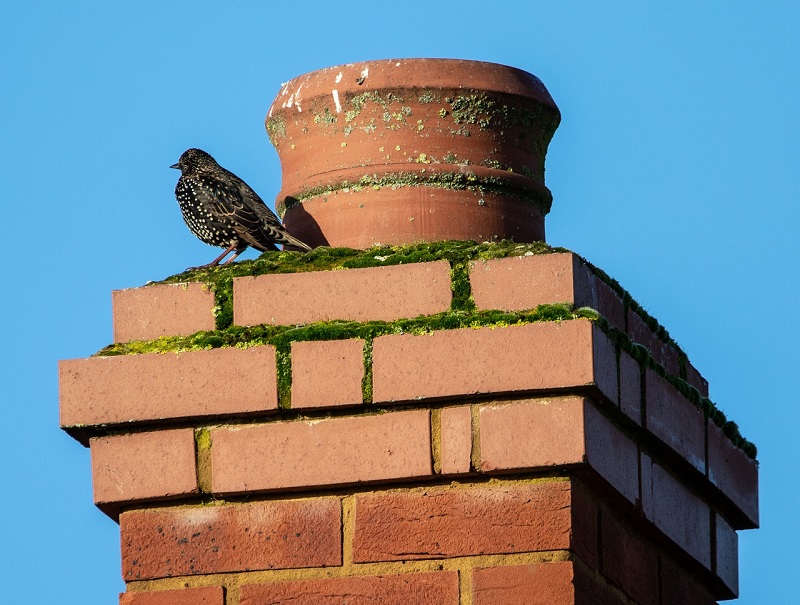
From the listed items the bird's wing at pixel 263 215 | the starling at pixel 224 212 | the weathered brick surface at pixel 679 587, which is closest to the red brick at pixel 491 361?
the weathered brick surface at pixel 679 587

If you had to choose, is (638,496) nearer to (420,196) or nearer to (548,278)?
(548,278)

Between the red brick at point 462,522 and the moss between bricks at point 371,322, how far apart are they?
7.4 inches

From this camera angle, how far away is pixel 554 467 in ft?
7.85

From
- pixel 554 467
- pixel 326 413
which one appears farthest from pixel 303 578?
pixel 554 467

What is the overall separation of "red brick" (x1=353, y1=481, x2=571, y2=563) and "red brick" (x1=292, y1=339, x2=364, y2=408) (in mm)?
176

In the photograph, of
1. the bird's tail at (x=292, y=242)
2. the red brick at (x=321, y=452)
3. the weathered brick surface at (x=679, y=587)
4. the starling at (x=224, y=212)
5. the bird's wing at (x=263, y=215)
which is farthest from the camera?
the starling at (x=224, y=212)

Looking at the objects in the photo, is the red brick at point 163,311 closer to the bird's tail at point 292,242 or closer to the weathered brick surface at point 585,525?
the bird's tail at point 292,242

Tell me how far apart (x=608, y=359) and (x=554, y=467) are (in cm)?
23

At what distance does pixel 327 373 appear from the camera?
253 centimetres

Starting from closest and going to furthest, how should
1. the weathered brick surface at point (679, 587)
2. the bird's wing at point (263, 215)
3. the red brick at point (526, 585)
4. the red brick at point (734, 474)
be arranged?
1. the red brick at point (526, 585)
2. the weathered brick surface at point (679, 587)
3. the red brick at point (734, 474)
4. the bird's wing at point (263, 215)

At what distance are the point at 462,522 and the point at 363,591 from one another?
19 centimetres

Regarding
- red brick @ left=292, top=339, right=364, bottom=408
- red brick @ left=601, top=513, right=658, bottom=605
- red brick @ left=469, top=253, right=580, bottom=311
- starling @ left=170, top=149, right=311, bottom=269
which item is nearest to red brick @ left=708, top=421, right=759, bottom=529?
red brick @ left=601, top=513, right=658, bottom=605

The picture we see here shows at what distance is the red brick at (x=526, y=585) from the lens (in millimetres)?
2348

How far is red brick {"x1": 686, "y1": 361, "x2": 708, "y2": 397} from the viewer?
10.3 feet
